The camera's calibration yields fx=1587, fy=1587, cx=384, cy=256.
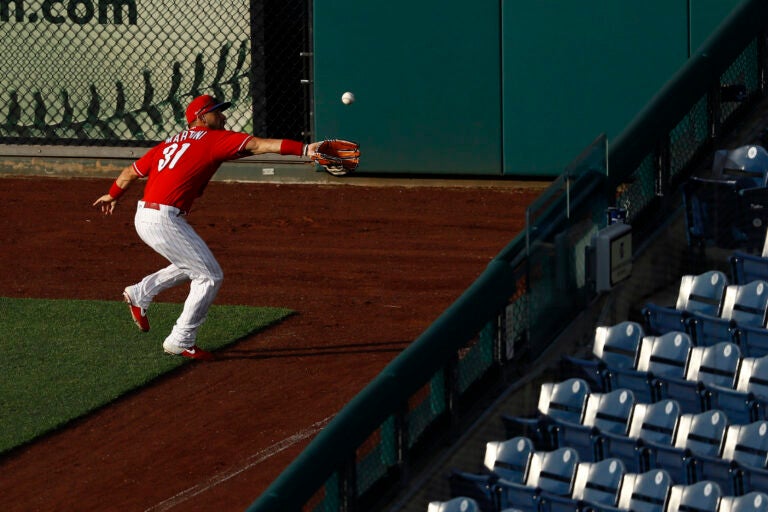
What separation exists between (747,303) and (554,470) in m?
1.58

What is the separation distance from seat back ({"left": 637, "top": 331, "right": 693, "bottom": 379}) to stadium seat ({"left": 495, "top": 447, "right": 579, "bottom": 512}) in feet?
2.80

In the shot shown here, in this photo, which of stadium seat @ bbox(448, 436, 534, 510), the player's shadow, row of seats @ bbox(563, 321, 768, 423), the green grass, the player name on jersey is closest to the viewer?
stadium seat @ bbox(448, 436, 534, 510)

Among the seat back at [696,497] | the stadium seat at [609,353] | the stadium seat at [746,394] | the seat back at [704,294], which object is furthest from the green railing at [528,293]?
the seat back at [696,497]

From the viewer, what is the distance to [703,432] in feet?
23.2

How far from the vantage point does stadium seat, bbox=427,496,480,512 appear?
22.3 ft

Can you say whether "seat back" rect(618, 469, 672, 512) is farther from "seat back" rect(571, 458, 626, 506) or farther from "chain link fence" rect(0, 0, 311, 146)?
"chain link fence" rect(0, 0, 311, 146)

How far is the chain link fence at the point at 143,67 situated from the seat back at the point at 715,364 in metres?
7.61

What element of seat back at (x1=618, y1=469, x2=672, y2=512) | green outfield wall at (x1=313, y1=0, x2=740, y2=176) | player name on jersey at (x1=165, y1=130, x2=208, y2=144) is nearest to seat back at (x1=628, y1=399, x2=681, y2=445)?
seat back at (x1=618, y1=469, x2=672, y2=512)

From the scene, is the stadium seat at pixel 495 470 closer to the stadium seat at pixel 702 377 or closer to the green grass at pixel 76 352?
the stadium seat at pixel 702 377

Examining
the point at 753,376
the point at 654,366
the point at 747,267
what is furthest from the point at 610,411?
the point at 747,267

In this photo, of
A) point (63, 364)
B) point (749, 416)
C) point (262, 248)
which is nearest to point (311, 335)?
point (63, 364)

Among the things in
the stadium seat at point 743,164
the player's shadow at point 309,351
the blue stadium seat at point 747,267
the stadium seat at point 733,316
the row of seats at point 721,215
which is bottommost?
the player's shadow at point 309,351

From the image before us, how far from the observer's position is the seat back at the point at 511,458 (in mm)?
7246

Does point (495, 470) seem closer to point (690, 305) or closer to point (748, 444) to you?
point (748, 444)
